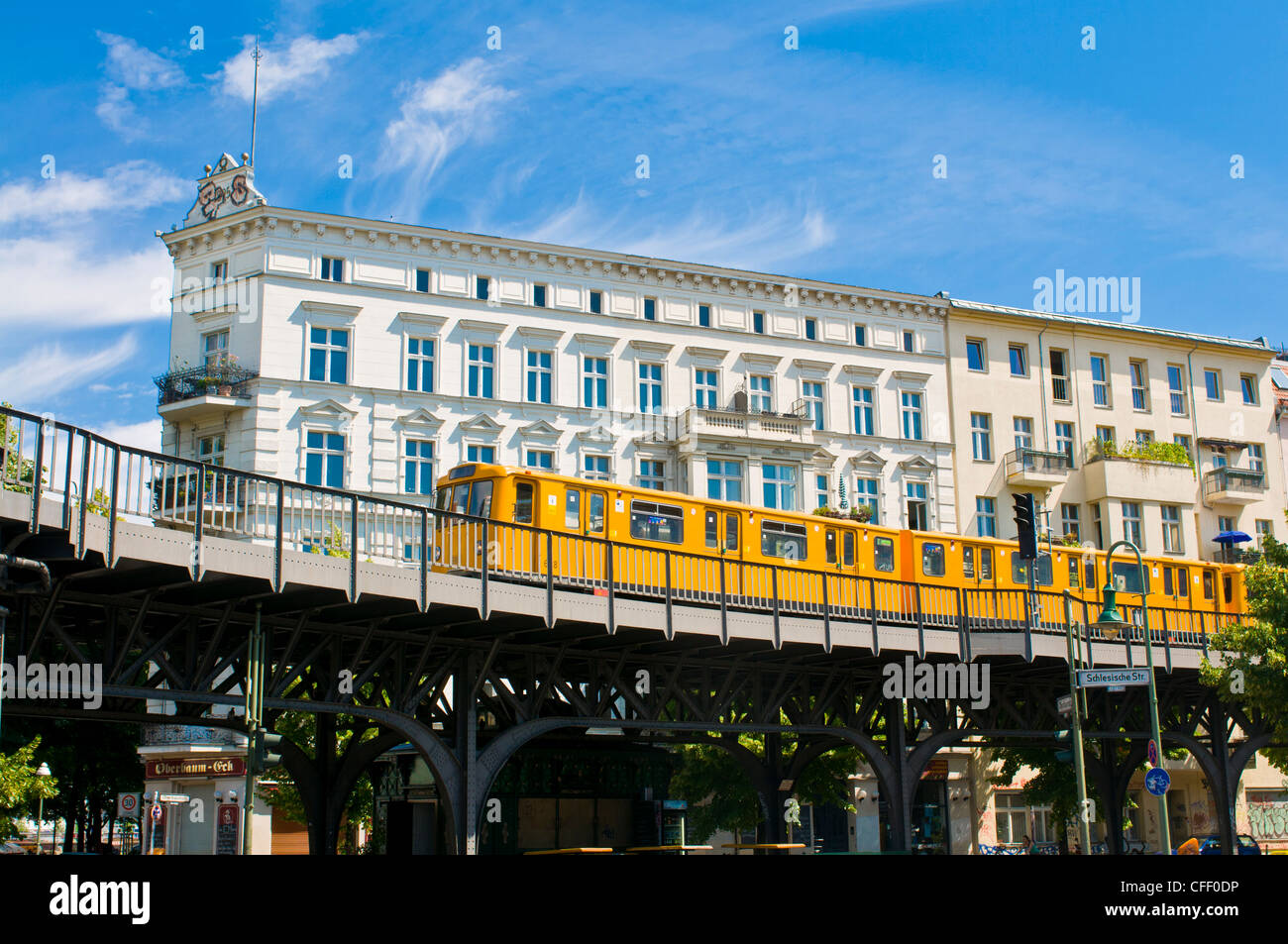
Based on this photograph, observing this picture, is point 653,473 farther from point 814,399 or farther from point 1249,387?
point 1249,387

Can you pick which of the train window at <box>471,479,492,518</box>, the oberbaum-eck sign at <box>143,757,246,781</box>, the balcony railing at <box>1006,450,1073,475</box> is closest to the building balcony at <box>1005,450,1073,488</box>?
the balcony railing at <box>1006,450,1073,475</box>

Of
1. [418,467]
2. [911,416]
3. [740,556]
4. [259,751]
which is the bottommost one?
[259,751]

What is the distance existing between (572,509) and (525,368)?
20.7 m

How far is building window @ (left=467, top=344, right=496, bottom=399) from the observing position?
158 feet

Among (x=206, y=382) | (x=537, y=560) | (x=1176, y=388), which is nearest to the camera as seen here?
(x=537, y=560)

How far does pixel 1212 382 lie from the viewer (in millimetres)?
64625

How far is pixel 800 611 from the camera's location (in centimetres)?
2678

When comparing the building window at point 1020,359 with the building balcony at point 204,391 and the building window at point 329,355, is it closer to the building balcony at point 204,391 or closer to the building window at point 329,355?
the building window at point 329,355

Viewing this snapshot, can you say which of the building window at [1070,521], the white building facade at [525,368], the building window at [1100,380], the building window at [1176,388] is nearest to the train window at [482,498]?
the white building facade at [525,368]

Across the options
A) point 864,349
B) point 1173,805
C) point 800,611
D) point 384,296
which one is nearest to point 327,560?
point 800,611

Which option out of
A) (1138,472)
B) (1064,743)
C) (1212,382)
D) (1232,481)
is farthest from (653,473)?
(1212,382)
